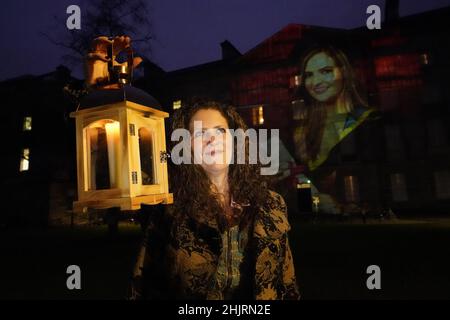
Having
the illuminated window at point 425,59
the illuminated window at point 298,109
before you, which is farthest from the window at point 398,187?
the illuminated window at point 425,59

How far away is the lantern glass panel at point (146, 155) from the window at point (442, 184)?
25520mm

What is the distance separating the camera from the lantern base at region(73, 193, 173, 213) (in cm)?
211

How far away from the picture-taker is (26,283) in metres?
7.09

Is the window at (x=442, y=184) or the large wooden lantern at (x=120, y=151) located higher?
the large wooden lantern at (x=120, y=151)

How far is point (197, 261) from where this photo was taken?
1.96 meters

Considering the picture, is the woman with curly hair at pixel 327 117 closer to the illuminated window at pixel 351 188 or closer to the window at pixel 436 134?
the illuminated window at pixel 351 188

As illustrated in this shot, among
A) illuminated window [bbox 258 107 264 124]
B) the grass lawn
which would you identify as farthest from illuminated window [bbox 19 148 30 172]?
the grass lawn

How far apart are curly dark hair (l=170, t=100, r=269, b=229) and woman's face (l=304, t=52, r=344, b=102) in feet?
82.5

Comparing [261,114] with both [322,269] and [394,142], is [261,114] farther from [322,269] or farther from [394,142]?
[322,269]

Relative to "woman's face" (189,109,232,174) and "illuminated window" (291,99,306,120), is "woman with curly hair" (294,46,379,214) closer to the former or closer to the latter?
"illuminated window" (291,99,306,120)

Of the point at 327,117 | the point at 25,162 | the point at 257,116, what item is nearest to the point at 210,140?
the point at 327,117

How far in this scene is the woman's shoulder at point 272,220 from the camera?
2.07 m

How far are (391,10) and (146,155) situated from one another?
2802 cm
